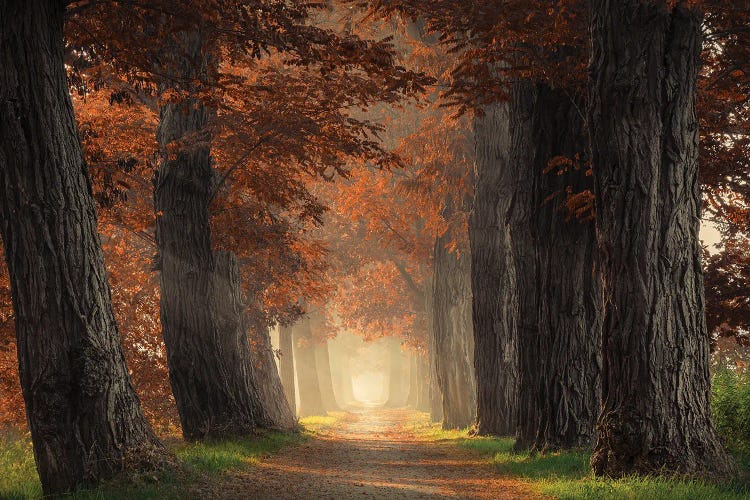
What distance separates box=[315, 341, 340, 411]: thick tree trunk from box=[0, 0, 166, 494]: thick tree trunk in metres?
35.4

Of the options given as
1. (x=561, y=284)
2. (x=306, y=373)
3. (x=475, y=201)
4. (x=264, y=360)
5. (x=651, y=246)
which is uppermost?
(x=475, y=201)

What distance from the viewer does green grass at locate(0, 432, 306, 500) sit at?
7191 millimetres

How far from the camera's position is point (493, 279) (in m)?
16.7

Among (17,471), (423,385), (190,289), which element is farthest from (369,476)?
(423,385)

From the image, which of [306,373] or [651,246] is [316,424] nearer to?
[306,373]

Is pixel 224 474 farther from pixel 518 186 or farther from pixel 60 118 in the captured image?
pixel 518 186

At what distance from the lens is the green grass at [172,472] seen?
23.6 ft

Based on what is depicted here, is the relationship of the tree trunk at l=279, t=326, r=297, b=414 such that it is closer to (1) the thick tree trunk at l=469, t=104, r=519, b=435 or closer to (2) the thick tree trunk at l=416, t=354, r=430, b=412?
(2) the thick tree trunk at l=416, t=354, r=430, b=412

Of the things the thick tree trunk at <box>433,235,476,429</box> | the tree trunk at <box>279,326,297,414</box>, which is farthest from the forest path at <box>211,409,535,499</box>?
the tree trunk at <box>279,326,297,414</box>

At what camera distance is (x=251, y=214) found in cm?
1529

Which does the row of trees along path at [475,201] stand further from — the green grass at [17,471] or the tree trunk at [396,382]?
the tree trunk at [396,382]

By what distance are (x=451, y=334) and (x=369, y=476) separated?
1277cm

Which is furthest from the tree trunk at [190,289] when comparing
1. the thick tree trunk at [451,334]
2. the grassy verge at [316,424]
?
the thick tree trunk at [451,334]

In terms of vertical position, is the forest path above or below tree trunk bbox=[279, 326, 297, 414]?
below
